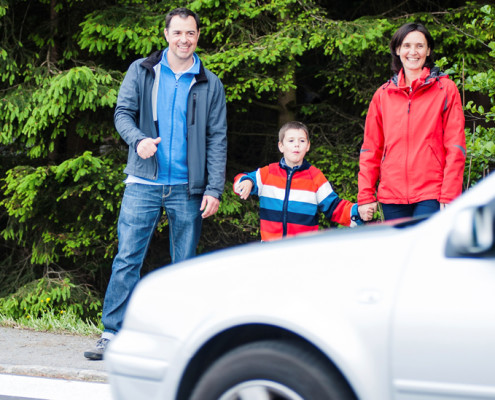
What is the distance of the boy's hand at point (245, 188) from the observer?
464 cm

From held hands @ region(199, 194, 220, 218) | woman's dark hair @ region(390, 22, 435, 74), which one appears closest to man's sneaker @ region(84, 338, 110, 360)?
held hands @ region(199, 194, 220, 218)

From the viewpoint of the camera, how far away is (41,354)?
16.4 ft

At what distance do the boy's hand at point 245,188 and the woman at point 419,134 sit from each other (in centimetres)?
85

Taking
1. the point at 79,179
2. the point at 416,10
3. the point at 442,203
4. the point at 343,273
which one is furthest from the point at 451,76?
the point at 343,273

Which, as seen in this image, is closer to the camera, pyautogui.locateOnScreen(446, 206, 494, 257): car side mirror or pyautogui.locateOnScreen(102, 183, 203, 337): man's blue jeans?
pyautogui.locateOnScreen(446, 206, 494, 257): car side mirror

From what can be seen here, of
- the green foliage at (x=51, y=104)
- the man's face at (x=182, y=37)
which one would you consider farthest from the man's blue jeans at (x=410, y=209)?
the green foliage at (x=51, y=104)

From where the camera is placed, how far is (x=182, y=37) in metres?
4.59

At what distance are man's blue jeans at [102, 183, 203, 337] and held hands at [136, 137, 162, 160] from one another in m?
0.34

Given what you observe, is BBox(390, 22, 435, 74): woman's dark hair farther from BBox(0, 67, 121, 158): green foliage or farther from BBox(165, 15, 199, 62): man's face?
BBox(0, 67, 121, 158): green foliage

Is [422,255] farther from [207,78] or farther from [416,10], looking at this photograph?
[416,10]

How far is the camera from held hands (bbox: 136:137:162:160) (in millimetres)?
4344

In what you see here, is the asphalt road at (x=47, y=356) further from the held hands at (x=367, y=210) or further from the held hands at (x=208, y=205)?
the held hands at (x=367, y=210)

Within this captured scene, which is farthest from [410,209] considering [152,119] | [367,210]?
[152,119]

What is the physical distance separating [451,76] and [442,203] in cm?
266
